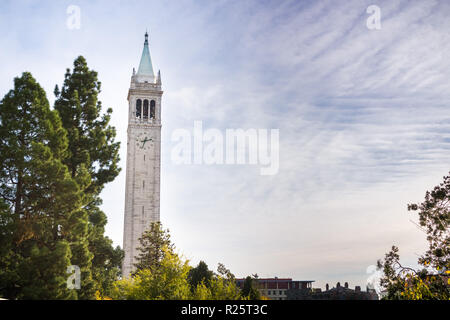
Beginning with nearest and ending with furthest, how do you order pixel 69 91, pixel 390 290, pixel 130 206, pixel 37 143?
pixel 390 290
pixel 37 143
pixel 69 91
pixel 130 206

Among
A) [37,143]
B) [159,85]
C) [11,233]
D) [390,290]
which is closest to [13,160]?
[37,143]

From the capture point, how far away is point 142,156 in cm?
7475

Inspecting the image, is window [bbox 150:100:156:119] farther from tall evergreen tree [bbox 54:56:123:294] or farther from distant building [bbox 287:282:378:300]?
tall evergreen tree [bbox 54:56:123:294]

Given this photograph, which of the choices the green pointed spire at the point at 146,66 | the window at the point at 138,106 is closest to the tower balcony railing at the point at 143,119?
the window at the point at 138,106

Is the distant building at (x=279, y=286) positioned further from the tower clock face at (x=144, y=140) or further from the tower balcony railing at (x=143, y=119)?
the tower balcony railing at (x=143, y=119)

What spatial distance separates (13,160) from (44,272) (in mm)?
6529

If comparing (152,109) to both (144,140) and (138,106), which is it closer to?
(138,106)

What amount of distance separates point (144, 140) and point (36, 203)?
49989 millimetres

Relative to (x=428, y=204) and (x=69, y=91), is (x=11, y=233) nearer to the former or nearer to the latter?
(x=69, y=91)

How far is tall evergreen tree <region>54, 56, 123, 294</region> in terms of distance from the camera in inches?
1191

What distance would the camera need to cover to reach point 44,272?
924 inches

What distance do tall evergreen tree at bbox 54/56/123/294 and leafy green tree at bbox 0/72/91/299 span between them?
113 inches

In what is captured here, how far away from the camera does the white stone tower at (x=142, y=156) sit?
7125cm
